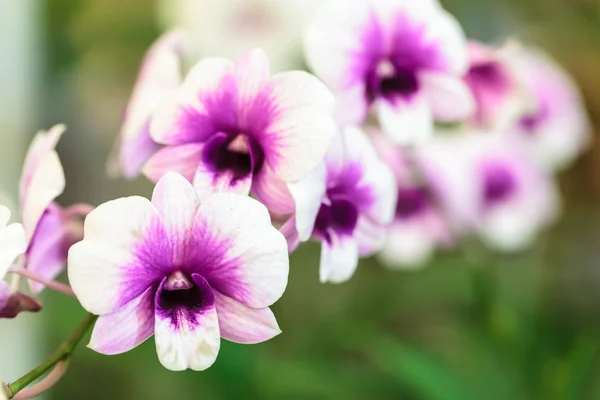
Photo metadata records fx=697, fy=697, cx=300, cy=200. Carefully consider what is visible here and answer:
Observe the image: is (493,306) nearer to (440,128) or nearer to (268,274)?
(440,128)

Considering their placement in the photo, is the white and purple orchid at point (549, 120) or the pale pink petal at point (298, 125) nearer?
the pale pink petal at point (298, 125)

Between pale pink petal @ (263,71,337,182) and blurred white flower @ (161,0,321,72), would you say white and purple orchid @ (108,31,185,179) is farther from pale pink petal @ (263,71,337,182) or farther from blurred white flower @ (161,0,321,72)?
blurred white flower @ (161,0,321,72)

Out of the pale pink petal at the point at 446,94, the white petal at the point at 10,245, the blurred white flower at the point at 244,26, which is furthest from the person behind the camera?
the blurred white flower at the point at 244,26

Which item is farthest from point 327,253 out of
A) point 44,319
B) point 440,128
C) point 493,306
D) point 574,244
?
point 574,244

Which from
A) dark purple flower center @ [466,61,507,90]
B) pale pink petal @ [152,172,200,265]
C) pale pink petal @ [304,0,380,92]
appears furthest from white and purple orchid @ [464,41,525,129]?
pale pink petal @ [152,172,200,265]

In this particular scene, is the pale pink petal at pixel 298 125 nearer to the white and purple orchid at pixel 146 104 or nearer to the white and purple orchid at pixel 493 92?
the white and purple orchid at pixel 146 104

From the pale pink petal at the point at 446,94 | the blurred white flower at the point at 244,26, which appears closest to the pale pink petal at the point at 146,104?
the pale pink petal at the point at 446,94

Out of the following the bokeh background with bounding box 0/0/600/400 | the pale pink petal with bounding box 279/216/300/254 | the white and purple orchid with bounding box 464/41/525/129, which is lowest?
the bokeh background with bounding box 0/0/600/400
